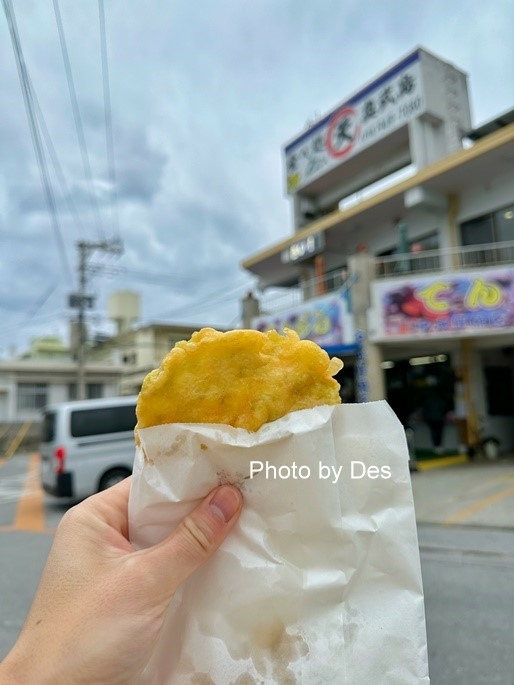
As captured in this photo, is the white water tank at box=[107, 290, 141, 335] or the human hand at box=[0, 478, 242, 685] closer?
the human hand at box=[0, 478, 242, 685]

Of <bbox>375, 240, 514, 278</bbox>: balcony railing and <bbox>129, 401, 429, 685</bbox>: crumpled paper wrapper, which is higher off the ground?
<bbox>375, 240, 514, 278</bbox>: balcony railing

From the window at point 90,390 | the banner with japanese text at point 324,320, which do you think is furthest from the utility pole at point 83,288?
the banner with japanese text at point 324,320

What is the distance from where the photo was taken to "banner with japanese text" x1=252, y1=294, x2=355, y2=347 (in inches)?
457

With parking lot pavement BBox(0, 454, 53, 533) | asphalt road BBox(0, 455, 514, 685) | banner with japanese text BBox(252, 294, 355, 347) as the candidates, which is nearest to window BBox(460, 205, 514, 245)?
banner with japanese text BBox(252, 294, 355, 347)

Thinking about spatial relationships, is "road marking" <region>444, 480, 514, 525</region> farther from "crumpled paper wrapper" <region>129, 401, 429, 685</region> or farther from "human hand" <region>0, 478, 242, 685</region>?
"human hand" <region>0, 478, 242, 685</region>

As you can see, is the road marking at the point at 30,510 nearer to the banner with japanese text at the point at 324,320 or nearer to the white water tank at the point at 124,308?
the banner with japanese text at the point at 324,320

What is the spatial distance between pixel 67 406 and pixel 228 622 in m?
8.31

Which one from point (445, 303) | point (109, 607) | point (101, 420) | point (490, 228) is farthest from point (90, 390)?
point (109, 607)

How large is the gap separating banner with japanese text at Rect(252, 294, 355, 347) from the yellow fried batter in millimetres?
9804

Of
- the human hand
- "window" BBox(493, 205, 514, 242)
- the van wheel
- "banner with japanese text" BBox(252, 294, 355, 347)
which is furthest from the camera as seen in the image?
"banner with japanese text" BBox(252, 294, 355, 347)

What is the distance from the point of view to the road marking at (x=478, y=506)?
6.92m

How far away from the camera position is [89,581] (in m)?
1.26

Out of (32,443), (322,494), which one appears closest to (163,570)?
(322,494)

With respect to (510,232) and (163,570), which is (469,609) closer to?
(163,570)
